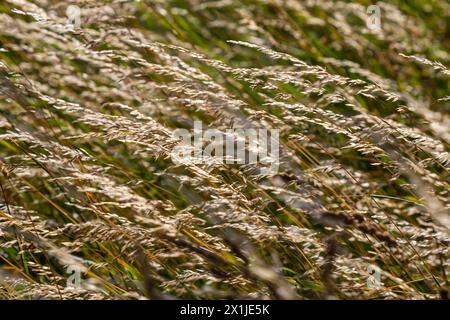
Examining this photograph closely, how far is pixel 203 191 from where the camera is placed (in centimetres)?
212

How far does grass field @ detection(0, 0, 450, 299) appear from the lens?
1.86 meters

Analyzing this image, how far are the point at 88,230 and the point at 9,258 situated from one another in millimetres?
374

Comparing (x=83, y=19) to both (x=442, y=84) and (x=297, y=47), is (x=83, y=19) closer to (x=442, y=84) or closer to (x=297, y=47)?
(x=297, y=47)

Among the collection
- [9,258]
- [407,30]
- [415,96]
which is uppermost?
[407,30]

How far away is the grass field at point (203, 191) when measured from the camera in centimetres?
186

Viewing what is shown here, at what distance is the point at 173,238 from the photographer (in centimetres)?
184

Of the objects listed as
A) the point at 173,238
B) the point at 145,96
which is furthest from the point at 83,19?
the point at 173,238
